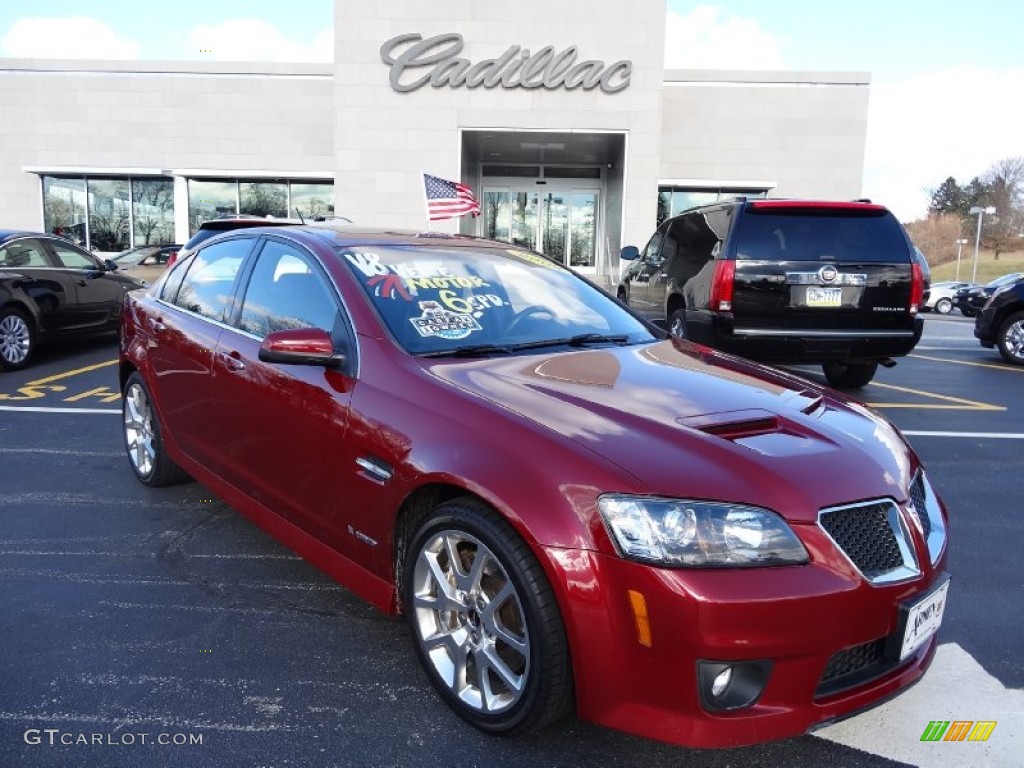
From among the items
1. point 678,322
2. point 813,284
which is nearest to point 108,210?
point 678,322

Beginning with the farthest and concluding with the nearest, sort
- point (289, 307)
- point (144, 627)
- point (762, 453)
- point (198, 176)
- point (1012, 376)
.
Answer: point (198, 176)
point (1012, 376)
point (289, 307)
point (144, 627)
point (762, 453)

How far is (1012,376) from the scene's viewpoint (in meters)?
9.84

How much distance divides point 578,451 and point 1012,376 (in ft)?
32.0

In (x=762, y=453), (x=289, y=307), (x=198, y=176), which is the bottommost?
(x=762, y=453)

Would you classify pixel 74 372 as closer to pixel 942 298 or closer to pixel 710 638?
pixel 710 638

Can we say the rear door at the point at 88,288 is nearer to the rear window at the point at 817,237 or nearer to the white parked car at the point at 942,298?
the rear window at the point at 817,237

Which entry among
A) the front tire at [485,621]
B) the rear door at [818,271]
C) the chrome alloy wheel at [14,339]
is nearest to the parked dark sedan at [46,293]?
the chrome alloy wheel at [14,339]

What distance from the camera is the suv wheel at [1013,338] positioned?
10.9m

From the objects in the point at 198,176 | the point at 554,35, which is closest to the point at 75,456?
the point at 554,35

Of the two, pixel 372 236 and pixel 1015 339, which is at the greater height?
pixel 372 236

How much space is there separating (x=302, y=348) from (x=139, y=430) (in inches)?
96.2

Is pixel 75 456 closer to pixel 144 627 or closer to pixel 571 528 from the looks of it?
pixel 144 627

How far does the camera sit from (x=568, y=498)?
214 centimetres

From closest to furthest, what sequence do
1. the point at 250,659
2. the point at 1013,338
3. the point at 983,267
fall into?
the point at 250,659 → the point at 1013,338 → the point at 983,267
